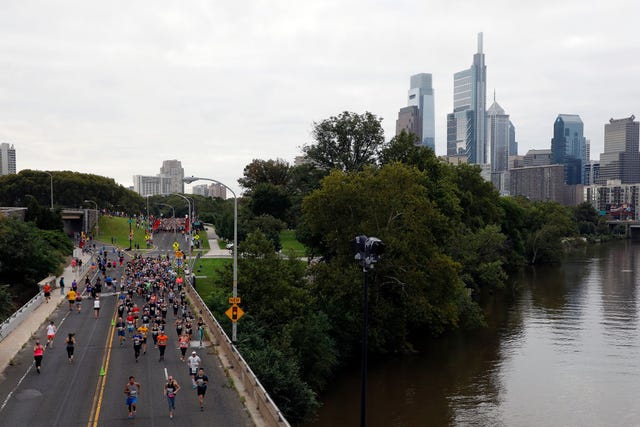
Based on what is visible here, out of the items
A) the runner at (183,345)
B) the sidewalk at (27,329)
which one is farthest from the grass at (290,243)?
the runner at (183,345)

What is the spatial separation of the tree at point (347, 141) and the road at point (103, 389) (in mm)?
39493

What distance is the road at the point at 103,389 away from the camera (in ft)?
67.9

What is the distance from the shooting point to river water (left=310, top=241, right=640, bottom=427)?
107 feet

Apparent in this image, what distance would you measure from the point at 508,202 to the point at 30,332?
82.6 metres

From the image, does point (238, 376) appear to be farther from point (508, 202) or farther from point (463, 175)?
point (508, 202)

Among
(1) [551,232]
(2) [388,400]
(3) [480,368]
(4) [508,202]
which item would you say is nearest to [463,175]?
(4) [508,202]

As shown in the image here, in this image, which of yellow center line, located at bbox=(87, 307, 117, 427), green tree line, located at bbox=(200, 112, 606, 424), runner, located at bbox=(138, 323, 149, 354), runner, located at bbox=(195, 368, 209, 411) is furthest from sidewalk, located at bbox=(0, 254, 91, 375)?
green tree line, located at bbox=(200, 112, 606, 424)

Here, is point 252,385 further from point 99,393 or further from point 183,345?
point 183,345

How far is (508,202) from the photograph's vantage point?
331 ft

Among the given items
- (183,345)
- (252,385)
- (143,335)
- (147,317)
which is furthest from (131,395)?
(147,317)

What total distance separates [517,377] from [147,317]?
77.8ft

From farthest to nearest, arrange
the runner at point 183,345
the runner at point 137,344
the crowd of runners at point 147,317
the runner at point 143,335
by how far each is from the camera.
Result: 1. the runner at point 143,335
2. the runner at point 183,345
3. the runner at point 137,344
4. the crowd of runners at point 147,317

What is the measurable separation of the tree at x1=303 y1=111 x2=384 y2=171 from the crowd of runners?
70.8 feet

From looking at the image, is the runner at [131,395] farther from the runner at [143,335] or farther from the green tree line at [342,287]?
the runner at [143,335]
